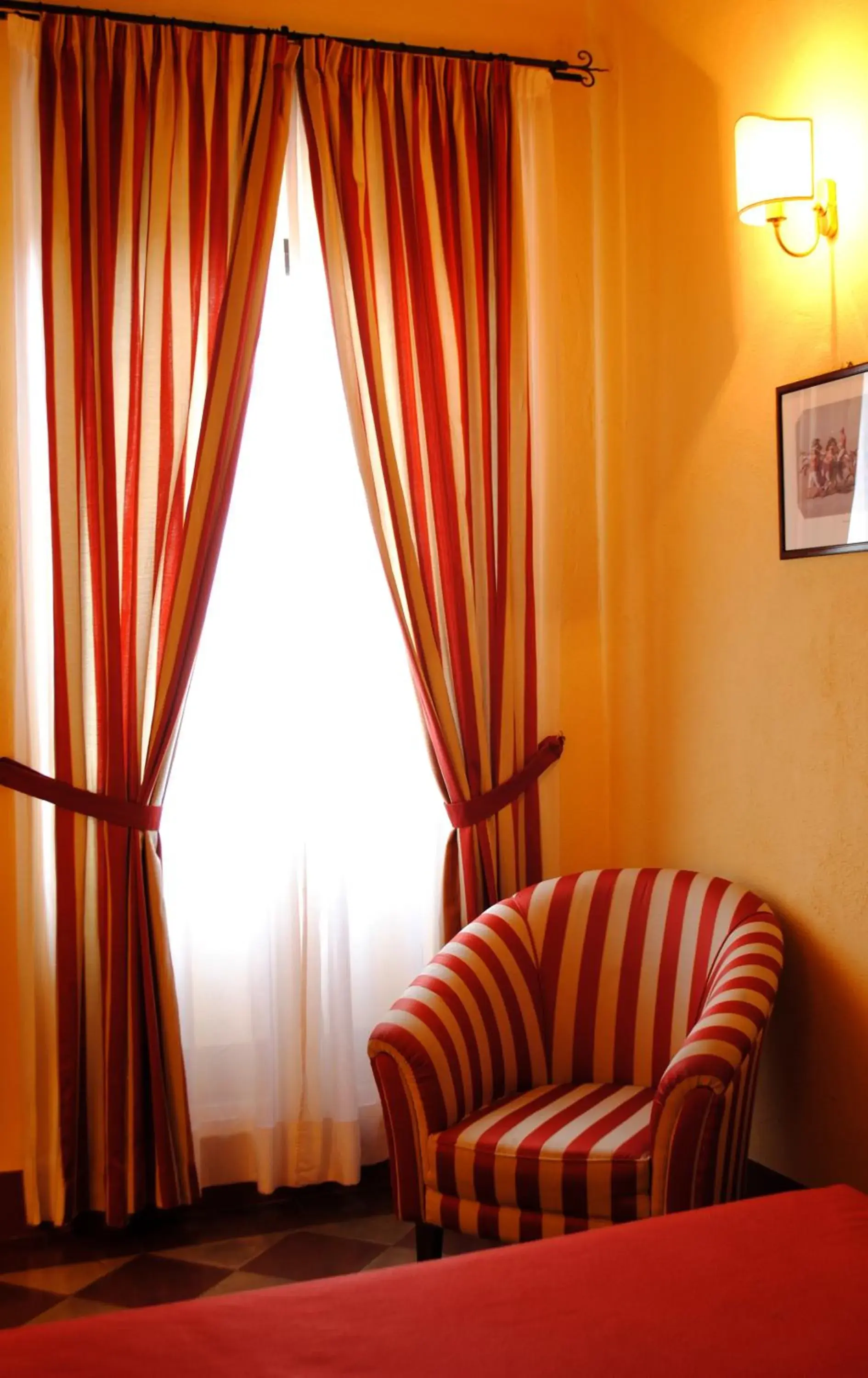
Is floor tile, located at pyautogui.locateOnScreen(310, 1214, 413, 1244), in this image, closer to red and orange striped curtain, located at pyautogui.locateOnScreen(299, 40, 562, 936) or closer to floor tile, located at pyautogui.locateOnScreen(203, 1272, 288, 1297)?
floor tile, located at pyautogui.locateOnScreen(203, 1272, 288, 1297)

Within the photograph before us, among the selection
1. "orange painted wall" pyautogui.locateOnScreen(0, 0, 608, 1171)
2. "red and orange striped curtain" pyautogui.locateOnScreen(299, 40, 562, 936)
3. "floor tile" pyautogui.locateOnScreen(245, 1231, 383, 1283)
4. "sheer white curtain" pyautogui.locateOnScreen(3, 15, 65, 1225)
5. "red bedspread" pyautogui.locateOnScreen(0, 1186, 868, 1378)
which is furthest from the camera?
"orange painted wall" pyautogui.locateOnScreen(0, 0, 608, 1171)

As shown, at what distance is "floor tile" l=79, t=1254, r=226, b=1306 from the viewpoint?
295cm

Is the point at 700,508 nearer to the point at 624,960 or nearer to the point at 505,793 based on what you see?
the point at 505,793

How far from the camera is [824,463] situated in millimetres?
2797

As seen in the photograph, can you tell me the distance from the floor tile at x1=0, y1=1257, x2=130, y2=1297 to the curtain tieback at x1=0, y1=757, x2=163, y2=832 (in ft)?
3.32

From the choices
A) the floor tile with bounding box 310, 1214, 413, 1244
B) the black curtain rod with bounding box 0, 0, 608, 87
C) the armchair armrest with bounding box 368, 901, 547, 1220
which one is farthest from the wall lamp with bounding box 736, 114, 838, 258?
the floor tile with bounding box 310, 1214, 413, 1244

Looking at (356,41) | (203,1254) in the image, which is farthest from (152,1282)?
(356,41)

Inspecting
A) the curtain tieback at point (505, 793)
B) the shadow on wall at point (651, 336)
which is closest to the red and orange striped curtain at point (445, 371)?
the curtain tieback at point (505, 793)

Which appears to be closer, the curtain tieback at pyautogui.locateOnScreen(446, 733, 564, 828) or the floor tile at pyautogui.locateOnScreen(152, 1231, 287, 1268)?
the floor tile at pyautogui.locateOnScreen(152, 1231, 287, 1268)

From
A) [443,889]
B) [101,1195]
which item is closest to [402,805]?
[443,889]

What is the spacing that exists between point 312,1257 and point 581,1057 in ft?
2.60

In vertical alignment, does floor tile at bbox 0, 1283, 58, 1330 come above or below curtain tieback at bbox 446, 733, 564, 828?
below

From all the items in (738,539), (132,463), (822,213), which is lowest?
(738,539)

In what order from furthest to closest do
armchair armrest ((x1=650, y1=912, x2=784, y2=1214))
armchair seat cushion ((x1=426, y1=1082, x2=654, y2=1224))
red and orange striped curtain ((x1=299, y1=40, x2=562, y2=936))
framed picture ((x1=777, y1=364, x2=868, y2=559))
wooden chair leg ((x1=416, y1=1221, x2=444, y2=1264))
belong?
red and orange striped curtain ((x1=299, y1=40, x2=562, y2=936)) → wooden chair leg ((x1=416, y1=1221, x2=444, y2=1264)) → framed picture ((x1=777, y1=364, x2=868, y2=559)) → armchair seat cushion ((x1=426, y1=1082, x2=654, y2=1224)) → armchair armrest ((x1=650, y1=912, x2=784, y2=1214))
